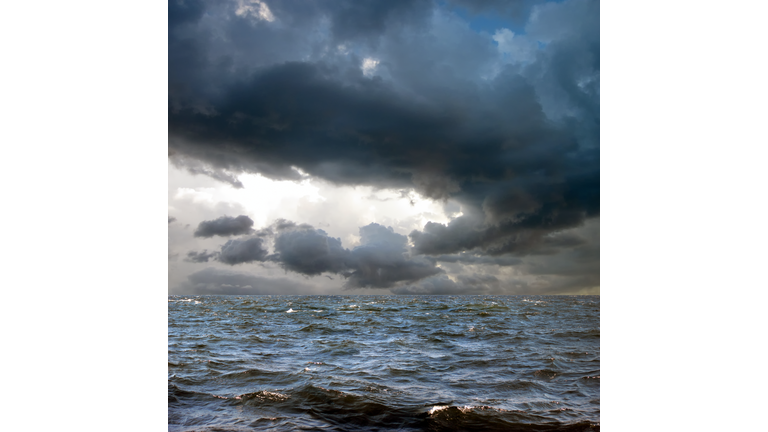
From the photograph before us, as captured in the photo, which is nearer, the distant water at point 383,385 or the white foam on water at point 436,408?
the distant water at point 383,385

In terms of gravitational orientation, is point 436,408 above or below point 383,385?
above

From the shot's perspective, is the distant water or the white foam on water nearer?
the distant water

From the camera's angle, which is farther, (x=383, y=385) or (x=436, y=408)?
(x=383, y=385)
